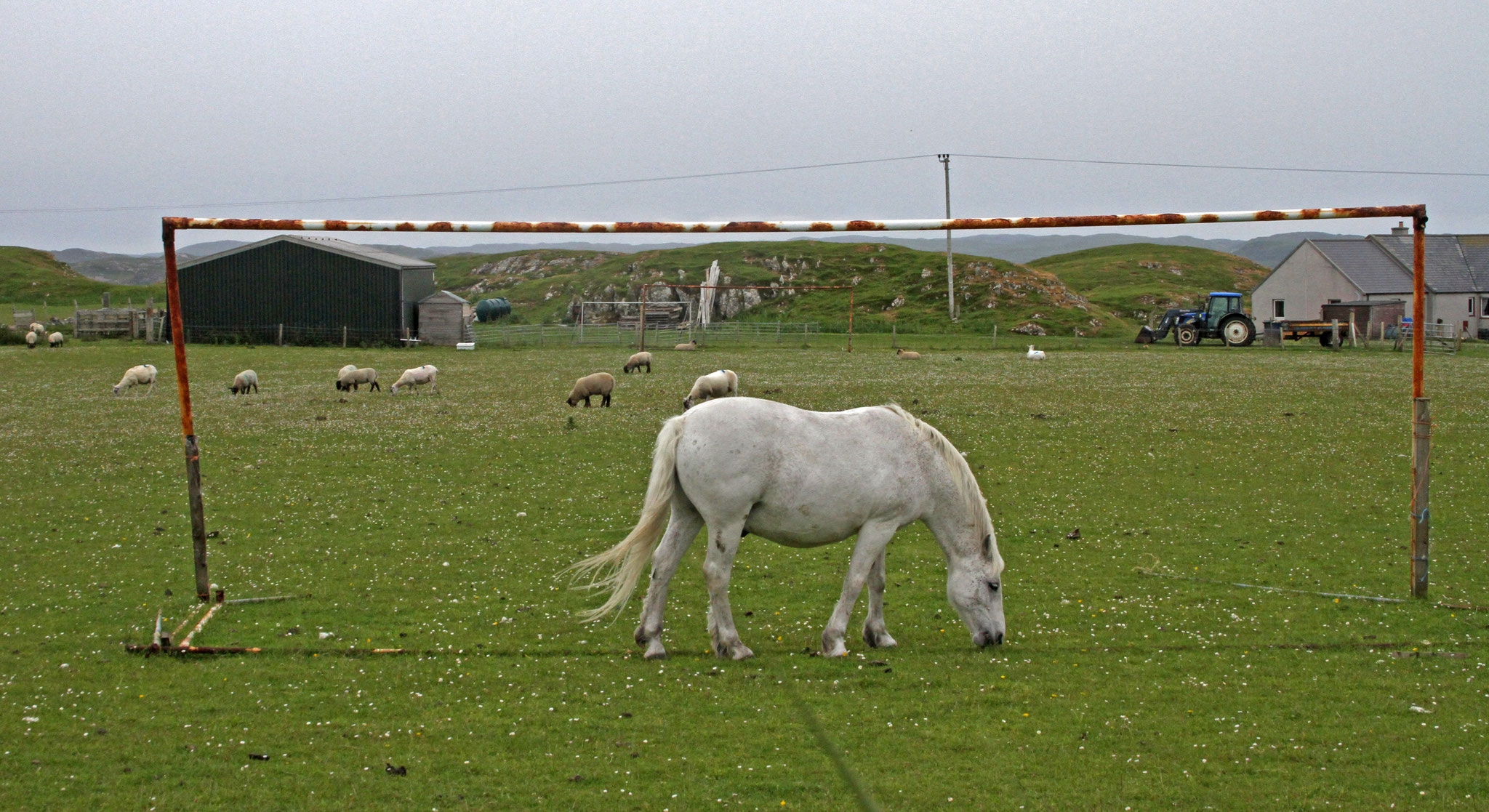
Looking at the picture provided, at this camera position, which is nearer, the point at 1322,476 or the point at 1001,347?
the point at 1322,476

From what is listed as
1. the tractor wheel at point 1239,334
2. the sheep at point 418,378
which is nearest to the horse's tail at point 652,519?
the sheep at point 418,378

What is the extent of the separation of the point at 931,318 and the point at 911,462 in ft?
254

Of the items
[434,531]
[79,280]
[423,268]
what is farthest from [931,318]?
[79,280]

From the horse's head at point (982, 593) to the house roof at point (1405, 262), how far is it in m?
78.1

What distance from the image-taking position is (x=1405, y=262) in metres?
77.9

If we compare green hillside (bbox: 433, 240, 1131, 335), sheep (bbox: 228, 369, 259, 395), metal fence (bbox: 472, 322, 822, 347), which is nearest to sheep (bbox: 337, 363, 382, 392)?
sheep (bbox: 228, 369, 259, 395)

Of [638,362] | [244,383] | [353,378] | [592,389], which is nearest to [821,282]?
[638,362]

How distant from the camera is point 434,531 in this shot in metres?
14.9

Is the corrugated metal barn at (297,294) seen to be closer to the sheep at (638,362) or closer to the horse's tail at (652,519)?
the sheep at (638,362)

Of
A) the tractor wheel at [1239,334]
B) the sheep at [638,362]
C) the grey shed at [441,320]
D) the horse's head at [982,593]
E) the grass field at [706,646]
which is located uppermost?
the grey shed at [441,320]

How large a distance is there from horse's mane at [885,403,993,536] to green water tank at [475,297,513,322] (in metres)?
89.3

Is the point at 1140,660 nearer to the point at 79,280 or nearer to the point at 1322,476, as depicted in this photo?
the point at 1322,476

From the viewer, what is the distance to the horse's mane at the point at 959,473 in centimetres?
983

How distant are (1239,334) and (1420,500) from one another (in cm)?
5747
